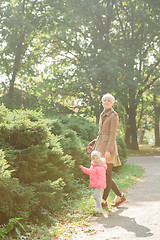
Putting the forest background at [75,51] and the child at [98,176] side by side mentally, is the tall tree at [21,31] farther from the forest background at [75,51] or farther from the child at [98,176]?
the child at [98,176]

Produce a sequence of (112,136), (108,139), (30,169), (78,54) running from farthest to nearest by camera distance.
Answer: (78,54) < (108,139) < (112,136) < (30,169)

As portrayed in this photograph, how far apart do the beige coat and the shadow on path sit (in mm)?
1122

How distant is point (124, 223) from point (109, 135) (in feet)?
5.81

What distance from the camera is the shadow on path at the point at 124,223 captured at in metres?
4.77

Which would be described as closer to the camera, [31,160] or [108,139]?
[31,160]

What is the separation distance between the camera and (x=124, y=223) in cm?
532

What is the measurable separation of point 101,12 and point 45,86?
6510 millimetres

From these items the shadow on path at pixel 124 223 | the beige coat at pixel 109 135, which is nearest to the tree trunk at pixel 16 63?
the beige coat at pixel 109 135

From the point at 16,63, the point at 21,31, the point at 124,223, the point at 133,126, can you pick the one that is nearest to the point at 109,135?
the point at 124,223

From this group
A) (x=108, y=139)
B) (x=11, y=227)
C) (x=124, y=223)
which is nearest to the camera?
(x=11, y=227)

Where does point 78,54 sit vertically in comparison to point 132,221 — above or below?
above

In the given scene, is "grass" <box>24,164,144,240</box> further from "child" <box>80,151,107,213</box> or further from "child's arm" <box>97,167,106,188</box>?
"child's arm" <box>97,167,106,188</box>

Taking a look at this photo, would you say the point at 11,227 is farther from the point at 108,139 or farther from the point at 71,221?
the point at 108,139

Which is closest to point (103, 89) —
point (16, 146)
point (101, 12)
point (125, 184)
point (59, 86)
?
point (59, 86)
